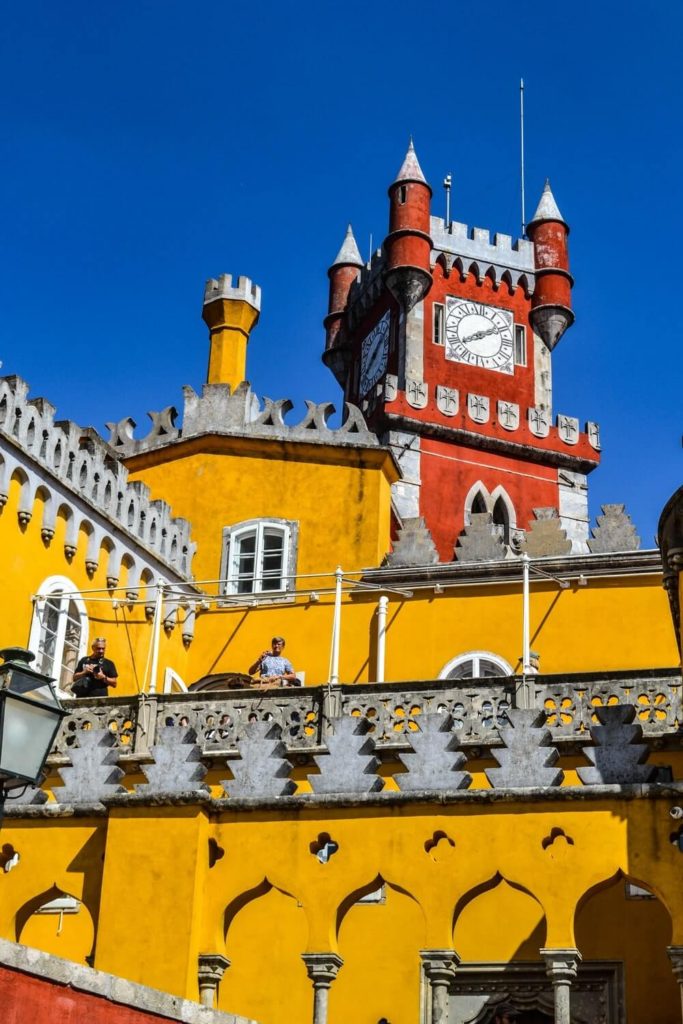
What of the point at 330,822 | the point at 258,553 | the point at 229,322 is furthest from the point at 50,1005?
the point at 229,322

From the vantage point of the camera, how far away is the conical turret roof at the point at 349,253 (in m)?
50.3

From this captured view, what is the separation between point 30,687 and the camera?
909 cm

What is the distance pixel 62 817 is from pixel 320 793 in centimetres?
270

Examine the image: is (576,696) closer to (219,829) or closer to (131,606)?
(219,829)

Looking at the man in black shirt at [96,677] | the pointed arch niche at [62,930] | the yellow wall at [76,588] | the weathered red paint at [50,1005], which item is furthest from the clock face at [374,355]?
the weathered red paint at [50,1005]

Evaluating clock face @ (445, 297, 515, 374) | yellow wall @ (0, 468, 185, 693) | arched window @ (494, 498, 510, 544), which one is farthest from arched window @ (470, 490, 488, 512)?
yellow wall @ (0, 468, 185, 693)

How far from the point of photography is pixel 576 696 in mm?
17812

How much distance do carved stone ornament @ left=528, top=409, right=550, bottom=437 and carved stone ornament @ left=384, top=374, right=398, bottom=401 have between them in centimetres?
353

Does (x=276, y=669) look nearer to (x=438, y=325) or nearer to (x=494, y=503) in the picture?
(x=494, y=503)

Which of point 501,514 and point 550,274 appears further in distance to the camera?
point 550,274

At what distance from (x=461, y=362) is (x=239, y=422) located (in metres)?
18.5

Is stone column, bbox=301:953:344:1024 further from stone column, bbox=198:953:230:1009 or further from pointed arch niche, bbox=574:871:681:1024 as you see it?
pointed arch niche, bbox=574:871:681:1024

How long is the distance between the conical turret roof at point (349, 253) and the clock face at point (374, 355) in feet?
12.9

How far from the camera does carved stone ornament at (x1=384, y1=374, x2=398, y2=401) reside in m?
40.7
